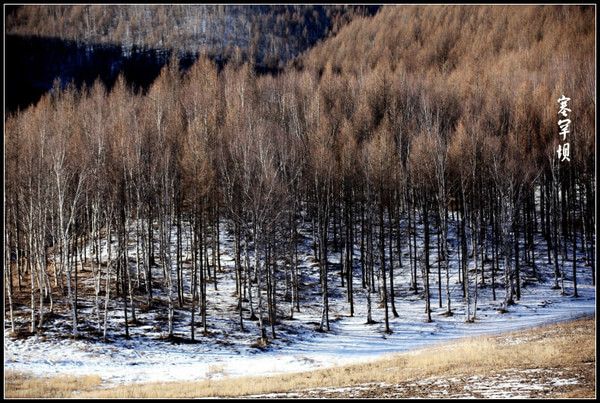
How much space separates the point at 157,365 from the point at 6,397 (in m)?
7.14

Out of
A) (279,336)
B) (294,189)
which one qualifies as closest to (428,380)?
(279,336)

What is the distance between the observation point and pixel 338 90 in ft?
200

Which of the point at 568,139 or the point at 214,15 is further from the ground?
the point at 214,15

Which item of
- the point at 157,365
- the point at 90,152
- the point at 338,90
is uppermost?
the point at 338,90

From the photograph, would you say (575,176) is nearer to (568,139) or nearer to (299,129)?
(568,139)

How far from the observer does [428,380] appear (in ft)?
53.8

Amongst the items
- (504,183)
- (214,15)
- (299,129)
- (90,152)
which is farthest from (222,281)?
(214,15)

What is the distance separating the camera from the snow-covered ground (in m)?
21.8

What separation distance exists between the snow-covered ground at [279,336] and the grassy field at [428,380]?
231cm

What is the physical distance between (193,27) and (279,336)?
358ft

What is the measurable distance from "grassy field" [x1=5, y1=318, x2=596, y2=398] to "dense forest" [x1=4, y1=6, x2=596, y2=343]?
750cm

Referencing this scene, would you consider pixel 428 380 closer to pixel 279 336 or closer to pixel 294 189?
pixel 279 336

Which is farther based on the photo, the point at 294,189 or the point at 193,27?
the point at 193,27

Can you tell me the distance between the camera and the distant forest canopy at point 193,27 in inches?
4459
